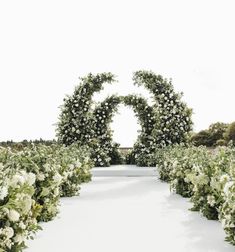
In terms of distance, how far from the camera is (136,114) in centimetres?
2106

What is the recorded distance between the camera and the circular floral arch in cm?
1994

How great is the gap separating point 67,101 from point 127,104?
234 centimetres

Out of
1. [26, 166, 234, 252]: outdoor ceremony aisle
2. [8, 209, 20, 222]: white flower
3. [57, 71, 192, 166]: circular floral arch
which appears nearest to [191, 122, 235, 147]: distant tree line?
[57, 71, 192, 166]: circular floral arch

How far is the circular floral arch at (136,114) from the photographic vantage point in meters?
19.9

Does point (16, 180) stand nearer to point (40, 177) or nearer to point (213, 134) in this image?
point (40, 177)

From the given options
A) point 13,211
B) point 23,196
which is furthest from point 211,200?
point 13,211

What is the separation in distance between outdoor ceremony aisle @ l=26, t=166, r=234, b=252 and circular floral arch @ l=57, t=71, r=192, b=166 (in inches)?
357

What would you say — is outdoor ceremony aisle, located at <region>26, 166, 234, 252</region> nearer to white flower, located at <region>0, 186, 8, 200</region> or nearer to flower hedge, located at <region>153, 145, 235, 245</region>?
flower hedge, located at <region>153, 145, 235, 245</region>

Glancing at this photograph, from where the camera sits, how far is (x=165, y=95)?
20156mm

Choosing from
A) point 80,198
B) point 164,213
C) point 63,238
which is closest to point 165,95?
point 80,198

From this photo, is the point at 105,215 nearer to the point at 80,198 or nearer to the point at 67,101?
the point at 80,198

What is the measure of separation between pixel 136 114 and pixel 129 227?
1403cm

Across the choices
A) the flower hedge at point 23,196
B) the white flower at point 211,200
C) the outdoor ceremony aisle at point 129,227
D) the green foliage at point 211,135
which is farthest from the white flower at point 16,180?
the green foliage at point 211,135

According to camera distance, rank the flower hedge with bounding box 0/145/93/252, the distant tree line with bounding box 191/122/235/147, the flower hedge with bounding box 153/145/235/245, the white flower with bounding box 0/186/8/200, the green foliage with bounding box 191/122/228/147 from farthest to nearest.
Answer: the green foliage with bounding box 191/122/228/147 → the distant tree line with bounding box 191/122/235/147 → the flower hedge with bounding box 153/145/235/245 → the flower hedge with bounding box 0/145/93/252 → the white flower with bounding box 0/186/8/200
